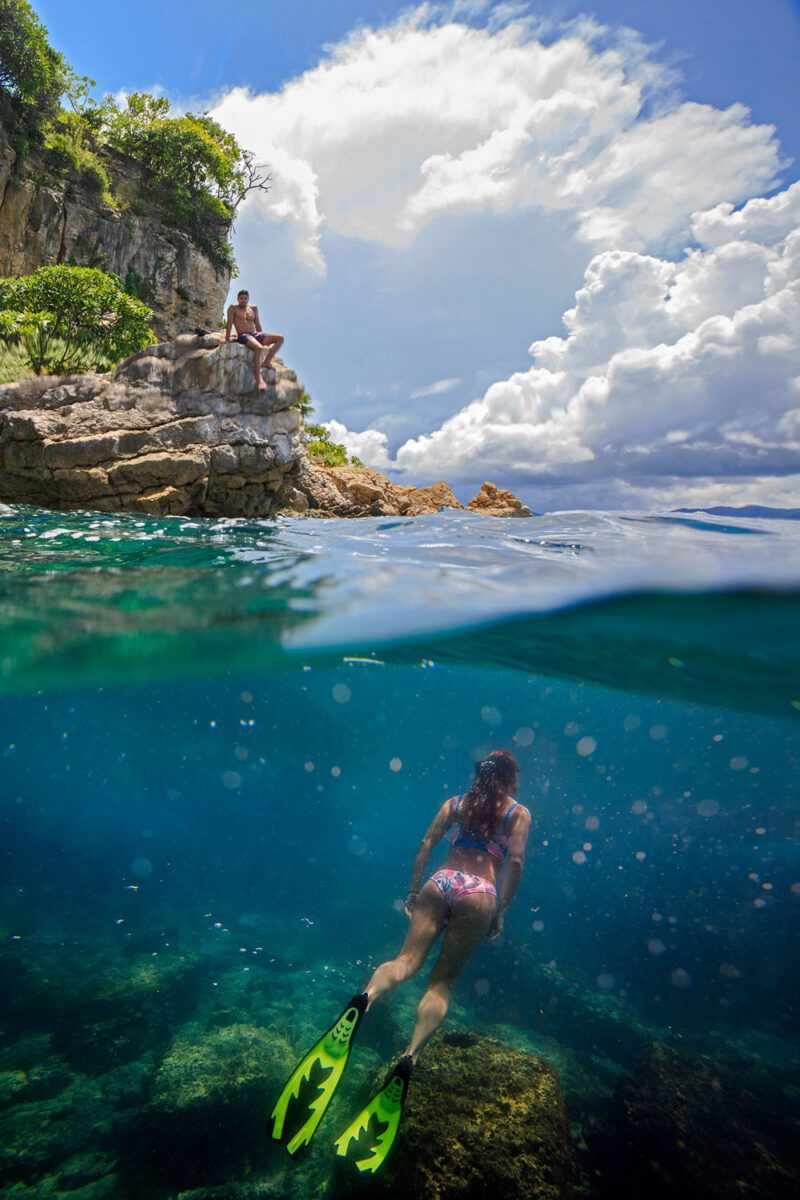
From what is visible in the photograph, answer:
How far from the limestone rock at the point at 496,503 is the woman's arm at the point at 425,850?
14.9m

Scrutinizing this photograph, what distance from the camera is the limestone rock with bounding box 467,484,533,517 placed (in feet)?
67.9

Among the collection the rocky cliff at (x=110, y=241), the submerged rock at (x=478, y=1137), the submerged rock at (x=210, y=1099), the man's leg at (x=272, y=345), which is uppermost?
the rocky cliff at (x=110, y=241)

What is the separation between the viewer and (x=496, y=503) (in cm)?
2133

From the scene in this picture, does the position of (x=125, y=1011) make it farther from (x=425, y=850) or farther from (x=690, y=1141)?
(x=690, y=1141)

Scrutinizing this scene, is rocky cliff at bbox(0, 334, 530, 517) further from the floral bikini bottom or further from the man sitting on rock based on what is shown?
the floral bikini bottom

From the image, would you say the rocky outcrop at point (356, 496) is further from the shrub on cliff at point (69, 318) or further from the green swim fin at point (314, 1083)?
the green swim fin at point (314, 1083)

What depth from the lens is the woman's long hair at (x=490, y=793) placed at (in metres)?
6.75

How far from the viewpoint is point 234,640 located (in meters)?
9.86

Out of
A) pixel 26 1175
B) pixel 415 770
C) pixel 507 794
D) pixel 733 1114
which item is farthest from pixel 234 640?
pixel 415 770

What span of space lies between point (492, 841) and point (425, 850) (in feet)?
3.03

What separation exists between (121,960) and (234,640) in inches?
237

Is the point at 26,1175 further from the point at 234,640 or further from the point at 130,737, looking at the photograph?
the point at 130,737

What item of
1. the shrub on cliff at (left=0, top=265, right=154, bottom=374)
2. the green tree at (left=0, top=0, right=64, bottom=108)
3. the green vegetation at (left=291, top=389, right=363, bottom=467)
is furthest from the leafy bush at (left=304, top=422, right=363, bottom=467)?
the green tree at (left=0, top=0, right=64, bottom=108)

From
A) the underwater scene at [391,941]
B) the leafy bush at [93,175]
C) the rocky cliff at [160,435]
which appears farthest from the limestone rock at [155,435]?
the leafy bush at [93,175]
